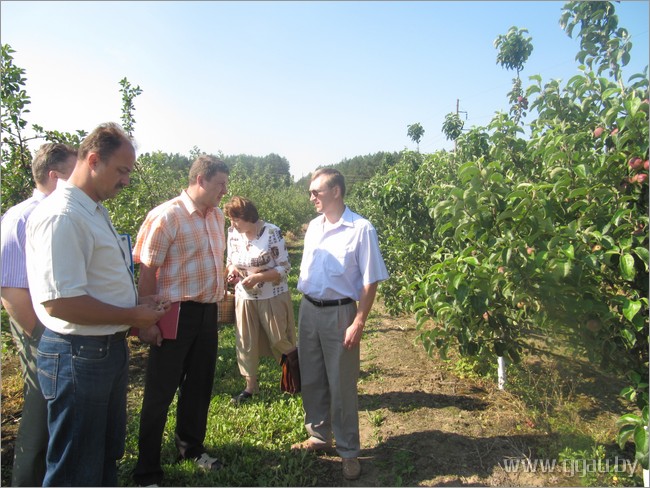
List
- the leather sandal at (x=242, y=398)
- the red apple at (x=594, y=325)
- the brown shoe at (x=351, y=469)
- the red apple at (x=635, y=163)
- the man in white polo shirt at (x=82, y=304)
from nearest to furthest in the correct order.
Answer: the man in white polo shirt at (x=82, y=304) < the red apple at (x=635, y=163) < the red apple at (x=594, y=325) < the brown shoe at (x=351, y=469) < the leather sandal at (x=242, y=398)

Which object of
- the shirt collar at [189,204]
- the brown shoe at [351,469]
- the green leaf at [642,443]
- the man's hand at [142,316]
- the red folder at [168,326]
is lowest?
the brown shoe at [351,469]

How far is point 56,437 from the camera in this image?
5.65 feet

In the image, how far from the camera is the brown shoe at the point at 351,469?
2641 mm

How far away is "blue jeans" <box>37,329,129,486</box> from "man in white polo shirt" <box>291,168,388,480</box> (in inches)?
49.7

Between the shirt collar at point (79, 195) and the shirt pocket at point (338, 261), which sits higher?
the shirt collar at point (79, 195)

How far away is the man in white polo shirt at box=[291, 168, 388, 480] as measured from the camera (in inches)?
103

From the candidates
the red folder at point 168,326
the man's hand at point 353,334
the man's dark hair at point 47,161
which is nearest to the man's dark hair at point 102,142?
the man's dark hair at point 47,161

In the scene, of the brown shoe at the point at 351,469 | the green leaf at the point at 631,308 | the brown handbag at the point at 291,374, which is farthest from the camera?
the brown handbag at the point at 291,374

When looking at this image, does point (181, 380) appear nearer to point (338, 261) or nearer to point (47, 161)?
point (338, 261)

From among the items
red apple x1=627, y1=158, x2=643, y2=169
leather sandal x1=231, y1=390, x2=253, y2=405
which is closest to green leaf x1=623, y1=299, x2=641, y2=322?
red apple x1=627, y1=158, x2=643, y2=169

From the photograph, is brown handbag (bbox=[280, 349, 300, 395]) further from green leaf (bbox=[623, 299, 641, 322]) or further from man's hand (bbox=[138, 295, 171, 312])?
green leaf (bbox=[623, 299, 641, 322])

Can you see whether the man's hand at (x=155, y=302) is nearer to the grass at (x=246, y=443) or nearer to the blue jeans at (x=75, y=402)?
the blue jeans at (x=75, y=402)

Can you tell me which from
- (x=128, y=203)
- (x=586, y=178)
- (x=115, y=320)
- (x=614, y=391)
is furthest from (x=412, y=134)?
(x=115, y=320)

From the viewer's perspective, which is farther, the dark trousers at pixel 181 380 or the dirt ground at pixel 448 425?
the dirt ground at pixel 448 425
